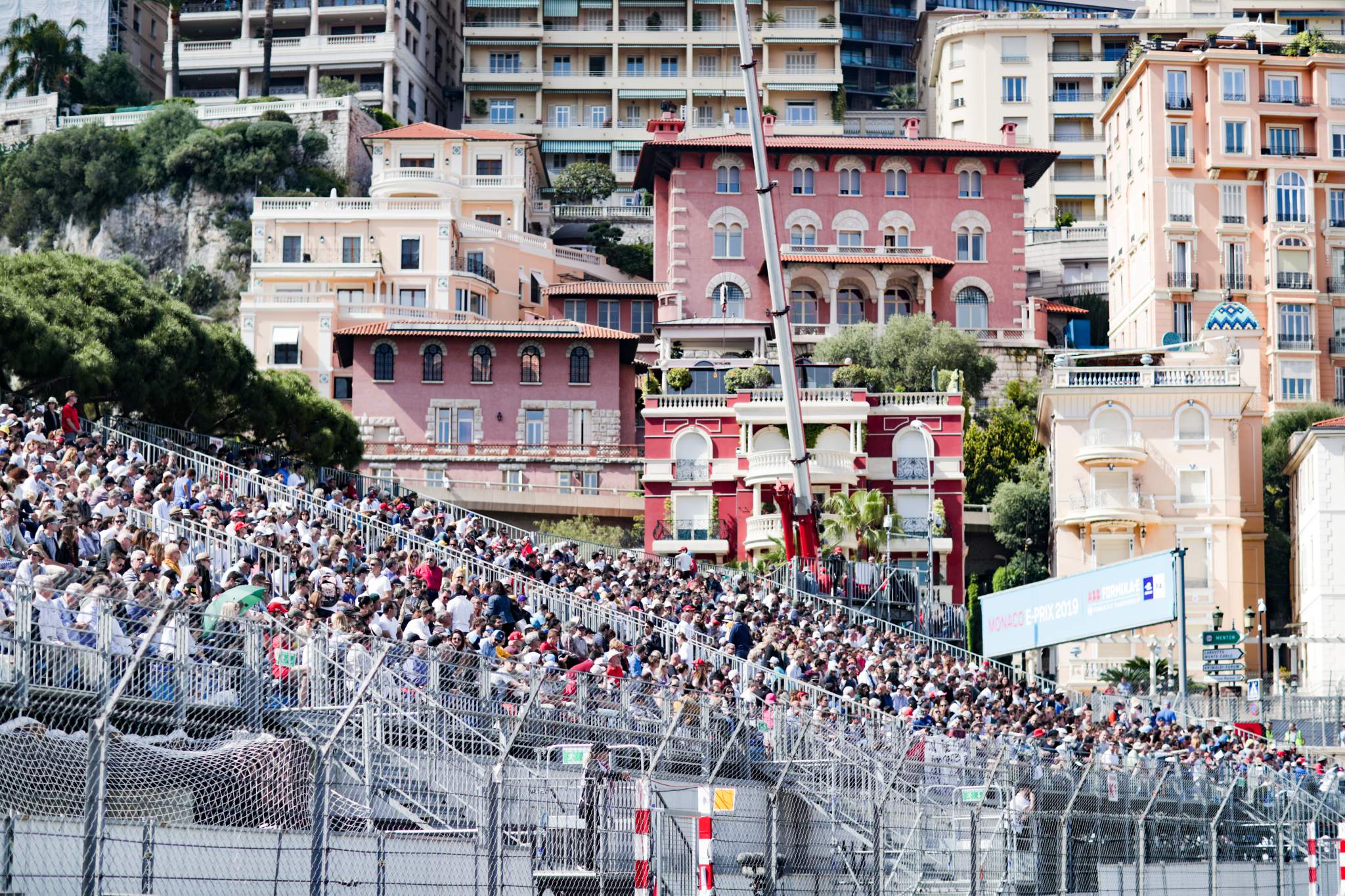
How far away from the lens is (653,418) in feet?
220

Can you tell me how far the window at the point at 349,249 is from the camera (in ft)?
284

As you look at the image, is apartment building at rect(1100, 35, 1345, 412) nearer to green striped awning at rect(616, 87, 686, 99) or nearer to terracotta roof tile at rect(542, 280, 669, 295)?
terracotta roof tile at rect(542, 280, 669, 295)

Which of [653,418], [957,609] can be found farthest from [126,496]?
[653,418]

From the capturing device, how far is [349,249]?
284ft

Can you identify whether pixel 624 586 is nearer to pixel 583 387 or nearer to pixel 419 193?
pixel 583 387

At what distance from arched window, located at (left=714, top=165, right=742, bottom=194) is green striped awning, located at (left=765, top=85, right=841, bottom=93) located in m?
29.6

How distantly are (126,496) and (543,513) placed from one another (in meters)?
42.0

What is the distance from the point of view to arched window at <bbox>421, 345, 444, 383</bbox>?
76.4 metres

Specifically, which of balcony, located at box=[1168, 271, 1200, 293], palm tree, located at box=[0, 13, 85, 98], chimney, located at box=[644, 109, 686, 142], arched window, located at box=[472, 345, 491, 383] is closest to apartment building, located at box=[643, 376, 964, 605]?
arched window, located at box=[472, 345, 491, 383]

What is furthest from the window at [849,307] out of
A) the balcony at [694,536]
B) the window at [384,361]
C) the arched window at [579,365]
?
the balcony at [694,536]

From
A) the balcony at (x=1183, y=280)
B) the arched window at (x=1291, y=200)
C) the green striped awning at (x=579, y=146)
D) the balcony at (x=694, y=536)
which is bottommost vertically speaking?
the balcony at (x=694, y=536)

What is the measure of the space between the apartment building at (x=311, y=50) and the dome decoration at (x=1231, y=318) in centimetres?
5440

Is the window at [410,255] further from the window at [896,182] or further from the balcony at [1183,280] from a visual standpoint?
the balcony at [1183,280]

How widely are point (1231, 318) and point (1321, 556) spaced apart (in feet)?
55.0
